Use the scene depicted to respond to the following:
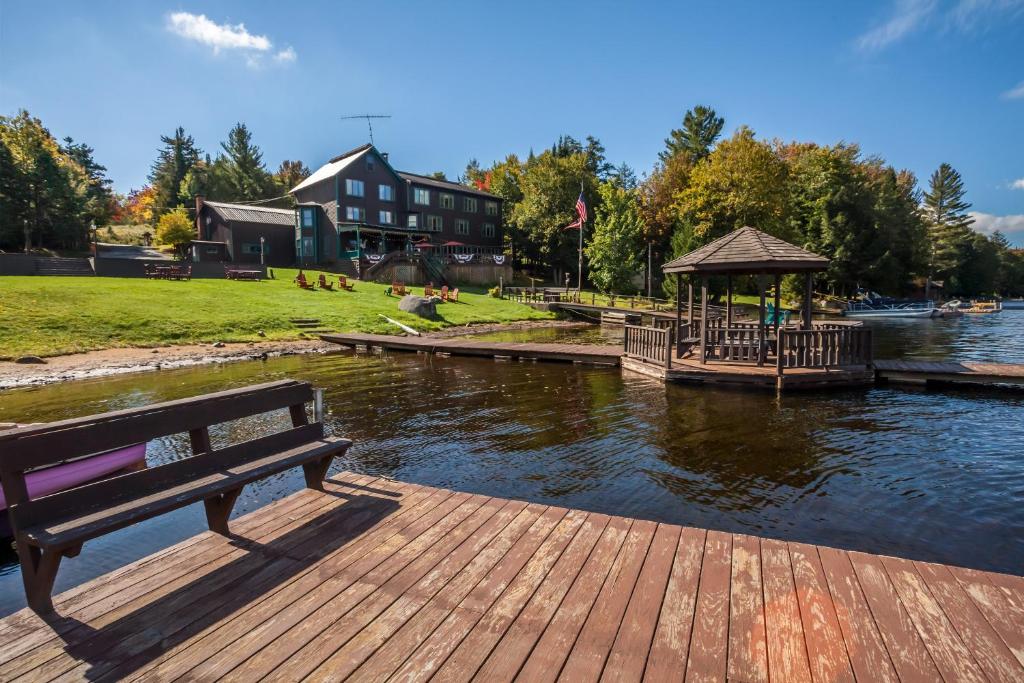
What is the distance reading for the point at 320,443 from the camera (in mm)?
5793

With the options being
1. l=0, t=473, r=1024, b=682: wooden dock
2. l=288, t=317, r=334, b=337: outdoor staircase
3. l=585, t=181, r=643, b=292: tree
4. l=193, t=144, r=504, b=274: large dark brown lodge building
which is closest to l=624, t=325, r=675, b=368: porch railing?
l=0, t=473, r=1024, b=682: wooden dock

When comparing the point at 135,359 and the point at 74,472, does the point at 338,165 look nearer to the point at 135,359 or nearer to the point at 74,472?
the point at 135,359

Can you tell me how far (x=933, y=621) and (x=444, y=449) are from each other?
775cm

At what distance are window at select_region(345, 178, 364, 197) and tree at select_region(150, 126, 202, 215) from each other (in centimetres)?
3717

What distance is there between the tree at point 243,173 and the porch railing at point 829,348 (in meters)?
77.6

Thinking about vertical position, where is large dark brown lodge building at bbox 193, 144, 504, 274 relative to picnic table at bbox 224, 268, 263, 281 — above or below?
above

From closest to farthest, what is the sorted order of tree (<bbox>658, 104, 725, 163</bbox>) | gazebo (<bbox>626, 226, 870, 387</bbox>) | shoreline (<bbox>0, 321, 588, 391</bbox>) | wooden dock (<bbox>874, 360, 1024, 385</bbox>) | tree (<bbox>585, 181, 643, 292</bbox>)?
1. wooden dock (<bbox>874, 360, 1024, 385</bbox>)
2. gazebo (<bbox>626, 226, 870, 387</bbox>)
3. shoreline (<bbox>0, 321, 588, 391</bbox>)
4. tree (<bbox>585, 181, 643, 292</bbox>)
5. tree (<bbox>658, 104, 725, 163</bbox>)

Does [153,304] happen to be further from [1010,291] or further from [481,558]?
[1010,291]

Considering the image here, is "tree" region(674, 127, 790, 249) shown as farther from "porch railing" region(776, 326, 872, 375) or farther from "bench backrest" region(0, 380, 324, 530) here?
"bench backrest" region(0, 380, 324, 530)

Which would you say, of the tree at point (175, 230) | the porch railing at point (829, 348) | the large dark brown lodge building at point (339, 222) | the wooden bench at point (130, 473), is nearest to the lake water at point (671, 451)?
the porch railing at point (829, 348)

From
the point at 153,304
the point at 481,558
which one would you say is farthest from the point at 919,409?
the point at 153,304

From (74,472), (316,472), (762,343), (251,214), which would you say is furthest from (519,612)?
(251,214)

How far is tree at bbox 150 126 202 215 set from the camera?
77188 millimetres

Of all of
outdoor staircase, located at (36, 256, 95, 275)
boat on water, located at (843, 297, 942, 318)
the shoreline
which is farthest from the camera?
boat on water, located at (843, 297, 942, 318)
